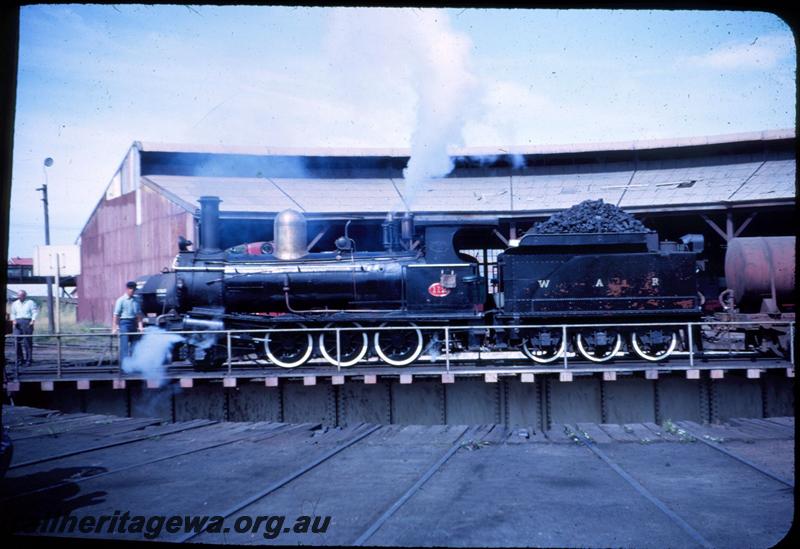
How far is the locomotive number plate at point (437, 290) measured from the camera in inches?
454

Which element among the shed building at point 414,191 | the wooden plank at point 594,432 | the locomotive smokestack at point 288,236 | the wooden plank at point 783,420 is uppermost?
the shed building at point 414,191

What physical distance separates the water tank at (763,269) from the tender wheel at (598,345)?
3.06m

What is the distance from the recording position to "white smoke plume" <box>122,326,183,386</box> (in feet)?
38.0

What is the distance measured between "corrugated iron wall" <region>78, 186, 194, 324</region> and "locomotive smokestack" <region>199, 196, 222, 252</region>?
18.4 feet

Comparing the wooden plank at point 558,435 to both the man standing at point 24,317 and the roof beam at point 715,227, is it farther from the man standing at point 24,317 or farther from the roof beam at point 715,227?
the man standing at point 24,317

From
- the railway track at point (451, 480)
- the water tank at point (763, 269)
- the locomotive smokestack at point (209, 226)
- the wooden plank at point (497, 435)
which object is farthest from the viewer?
the locomotive smokestack at point (209, 226)

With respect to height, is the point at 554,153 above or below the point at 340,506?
above

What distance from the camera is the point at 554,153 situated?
71.9 feet

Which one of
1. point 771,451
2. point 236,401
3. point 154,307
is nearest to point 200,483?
point 236,401

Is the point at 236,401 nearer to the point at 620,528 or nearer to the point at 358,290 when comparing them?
the point at 358,290

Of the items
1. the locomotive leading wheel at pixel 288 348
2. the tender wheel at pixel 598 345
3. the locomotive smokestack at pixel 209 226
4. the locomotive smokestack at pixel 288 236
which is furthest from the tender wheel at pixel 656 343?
the locomotive smokestack at pixel 209 226

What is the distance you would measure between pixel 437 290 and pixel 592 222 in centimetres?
349

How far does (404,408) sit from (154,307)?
18.6ft

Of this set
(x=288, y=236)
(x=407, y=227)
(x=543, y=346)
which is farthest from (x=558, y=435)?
(x=288, y=236)
